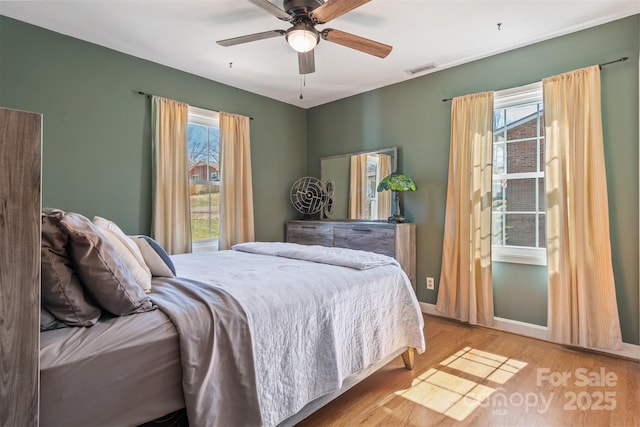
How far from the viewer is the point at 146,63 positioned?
3.25 metres

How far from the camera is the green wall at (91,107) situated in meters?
2.59

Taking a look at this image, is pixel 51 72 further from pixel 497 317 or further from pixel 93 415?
pixel 497 317

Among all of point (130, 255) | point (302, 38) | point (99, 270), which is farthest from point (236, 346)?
point (302, 38)

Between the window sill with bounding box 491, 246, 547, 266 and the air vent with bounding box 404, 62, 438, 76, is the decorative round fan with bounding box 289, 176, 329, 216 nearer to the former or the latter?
the air vent with bounding box 404, 62, 438, 76

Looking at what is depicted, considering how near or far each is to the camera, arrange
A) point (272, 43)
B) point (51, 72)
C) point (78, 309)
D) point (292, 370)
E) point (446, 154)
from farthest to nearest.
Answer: point (446, 154), point (272, 43), point (51, 72), point (292, 370), point (78, 309)

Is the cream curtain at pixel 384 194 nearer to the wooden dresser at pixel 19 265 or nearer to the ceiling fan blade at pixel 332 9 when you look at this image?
the ceiling fan blade at pixel 332 9

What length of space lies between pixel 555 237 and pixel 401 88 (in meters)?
2.24

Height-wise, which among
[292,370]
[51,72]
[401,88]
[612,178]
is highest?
[401,88]

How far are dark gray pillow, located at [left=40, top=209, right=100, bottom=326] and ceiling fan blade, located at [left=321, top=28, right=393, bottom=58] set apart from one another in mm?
1886

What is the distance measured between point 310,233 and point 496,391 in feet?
8.70

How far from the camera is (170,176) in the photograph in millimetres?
3336

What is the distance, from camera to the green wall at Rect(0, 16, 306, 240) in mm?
2590

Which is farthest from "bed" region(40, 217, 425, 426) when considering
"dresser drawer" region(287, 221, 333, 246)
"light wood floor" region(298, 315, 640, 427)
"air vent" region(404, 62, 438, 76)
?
"air vent" region(404, 62, 438, 76)

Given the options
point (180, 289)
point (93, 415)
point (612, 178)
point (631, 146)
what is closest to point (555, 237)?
point (612, 178)
